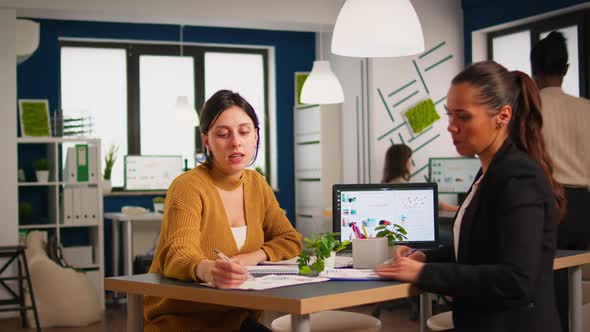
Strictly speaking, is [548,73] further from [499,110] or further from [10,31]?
[10,31]

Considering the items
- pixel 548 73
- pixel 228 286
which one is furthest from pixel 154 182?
pixel 228 286

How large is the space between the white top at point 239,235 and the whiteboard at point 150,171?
581 cm

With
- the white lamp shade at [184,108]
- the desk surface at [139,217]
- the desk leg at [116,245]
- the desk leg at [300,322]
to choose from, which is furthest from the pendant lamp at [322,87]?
the desk leg at [300,322]

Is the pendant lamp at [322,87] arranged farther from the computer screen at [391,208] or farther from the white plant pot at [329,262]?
the white plant pot at [329,262]

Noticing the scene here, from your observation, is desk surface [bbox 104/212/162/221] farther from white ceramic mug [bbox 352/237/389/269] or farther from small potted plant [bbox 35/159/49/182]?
white ceramic mug [bbox 352/237/389/269]

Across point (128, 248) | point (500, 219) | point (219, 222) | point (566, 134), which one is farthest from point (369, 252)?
point (128, 248)

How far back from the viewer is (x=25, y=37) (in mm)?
7102

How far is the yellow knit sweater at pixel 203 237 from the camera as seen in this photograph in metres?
2.31

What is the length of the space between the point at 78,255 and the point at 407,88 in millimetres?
3327

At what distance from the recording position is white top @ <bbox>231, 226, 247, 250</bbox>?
2.56 metres

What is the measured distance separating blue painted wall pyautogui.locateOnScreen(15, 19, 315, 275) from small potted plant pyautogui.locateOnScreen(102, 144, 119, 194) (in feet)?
0.84

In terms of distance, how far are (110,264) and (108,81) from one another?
1873 mm

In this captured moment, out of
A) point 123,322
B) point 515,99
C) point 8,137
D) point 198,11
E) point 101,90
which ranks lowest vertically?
point 123,322

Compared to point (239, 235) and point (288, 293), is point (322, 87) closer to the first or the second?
point (239, 235)
